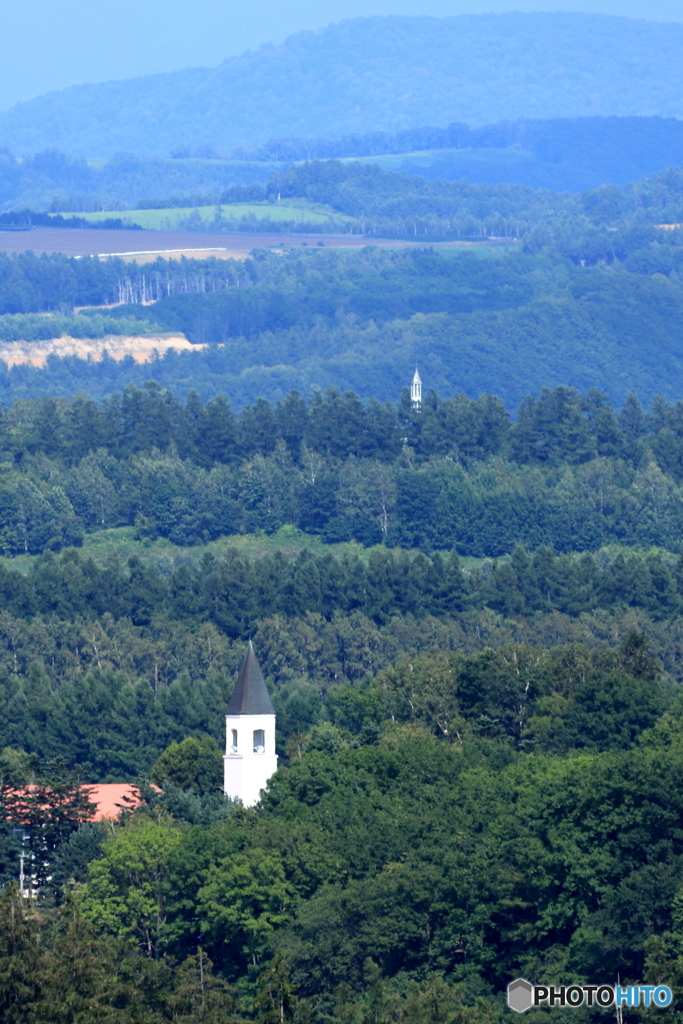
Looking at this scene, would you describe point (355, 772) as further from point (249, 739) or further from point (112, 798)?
point (112, 798)

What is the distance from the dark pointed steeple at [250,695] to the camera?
80.9 m

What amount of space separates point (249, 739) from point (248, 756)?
71 centimetres

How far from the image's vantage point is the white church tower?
79.5 m

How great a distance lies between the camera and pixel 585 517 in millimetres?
158000

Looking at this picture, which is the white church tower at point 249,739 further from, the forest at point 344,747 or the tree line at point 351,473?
the tree line at point 351,473

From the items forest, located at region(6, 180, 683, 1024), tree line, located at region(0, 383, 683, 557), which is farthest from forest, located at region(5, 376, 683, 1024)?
tree line, located at region(0, 383, 683, 557)

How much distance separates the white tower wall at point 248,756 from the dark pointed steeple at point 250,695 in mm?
202

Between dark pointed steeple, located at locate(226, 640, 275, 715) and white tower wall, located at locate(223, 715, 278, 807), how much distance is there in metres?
0.20

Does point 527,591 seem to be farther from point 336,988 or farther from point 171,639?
point 336,988

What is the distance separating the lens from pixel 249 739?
8056 cm

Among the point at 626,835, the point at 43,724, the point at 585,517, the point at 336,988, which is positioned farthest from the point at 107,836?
the point at 585,517

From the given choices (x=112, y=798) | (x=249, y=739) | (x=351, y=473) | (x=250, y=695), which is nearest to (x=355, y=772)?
(x=249, y=739)

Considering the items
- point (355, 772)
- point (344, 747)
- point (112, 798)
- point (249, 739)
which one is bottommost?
point (112, 798)

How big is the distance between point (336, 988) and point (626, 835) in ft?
24.3
